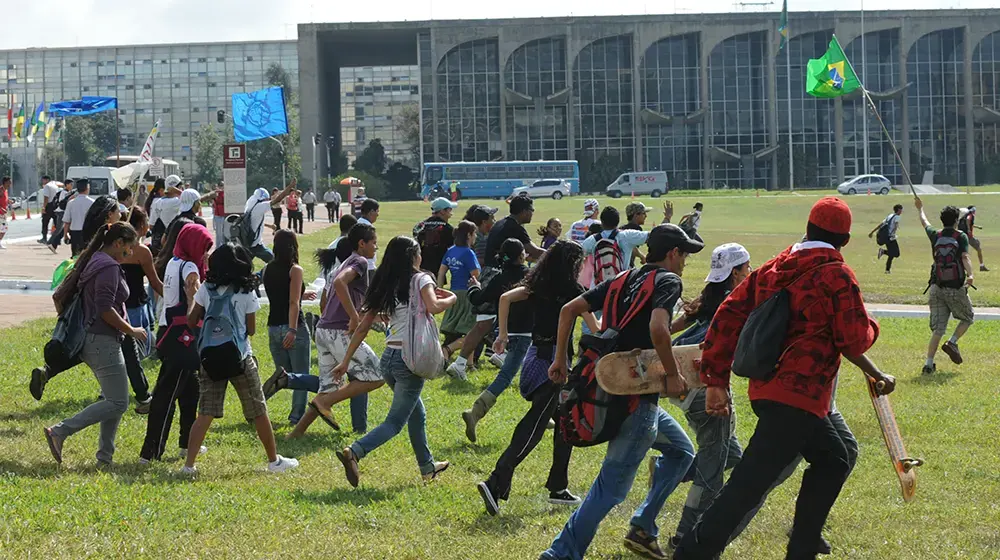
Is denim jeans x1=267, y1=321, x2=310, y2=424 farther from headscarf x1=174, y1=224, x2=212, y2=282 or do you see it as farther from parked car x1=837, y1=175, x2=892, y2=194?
parked car x1=837, y1=175, x2=892, y2=194

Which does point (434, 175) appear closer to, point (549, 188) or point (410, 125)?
point (549, 188)

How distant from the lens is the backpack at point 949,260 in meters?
12.6

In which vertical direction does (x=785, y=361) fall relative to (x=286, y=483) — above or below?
above

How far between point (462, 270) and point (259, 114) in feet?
37.2

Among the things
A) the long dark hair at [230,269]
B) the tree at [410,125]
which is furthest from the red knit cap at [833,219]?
the tree at [410,125]

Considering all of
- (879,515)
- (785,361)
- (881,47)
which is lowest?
(879,515)

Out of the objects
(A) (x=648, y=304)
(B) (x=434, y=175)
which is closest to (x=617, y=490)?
(A) (x=648, y=304)

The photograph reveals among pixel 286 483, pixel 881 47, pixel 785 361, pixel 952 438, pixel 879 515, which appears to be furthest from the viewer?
pixel 881 47

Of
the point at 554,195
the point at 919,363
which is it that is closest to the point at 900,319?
the point at 919,363

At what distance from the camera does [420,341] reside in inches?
286

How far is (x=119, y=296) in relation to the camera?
25.9ft

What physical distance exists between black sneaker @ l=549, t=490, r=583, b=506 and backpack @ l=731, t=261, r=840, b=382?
2.42 m

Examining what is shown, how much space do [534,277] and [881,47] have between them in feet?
301

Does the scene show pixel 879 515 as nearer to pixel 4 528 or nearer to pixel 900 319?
pixel 4 528
